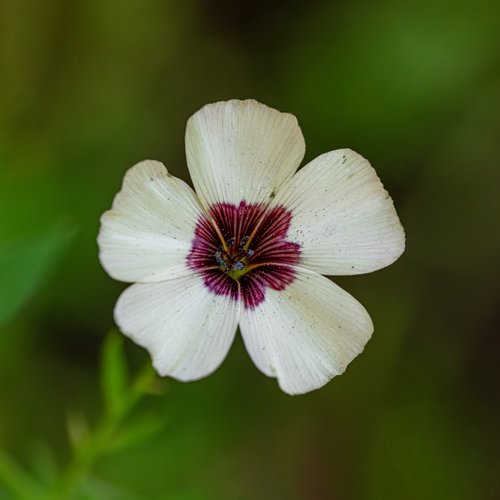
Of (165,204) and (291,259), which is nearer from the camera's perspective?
(165,204)

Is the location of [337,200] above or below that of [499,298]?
above

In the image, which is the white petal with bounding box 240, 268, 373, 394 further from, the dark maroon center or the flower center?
the flower center

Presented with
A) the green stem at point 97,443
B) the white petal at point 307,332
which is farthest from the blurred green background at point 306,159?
the white petal at point 307,332

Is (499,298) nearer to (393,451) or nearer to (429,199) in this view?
(429,199)

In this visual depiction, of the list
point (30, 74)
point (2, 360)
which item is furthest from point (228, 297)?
point (30, 74)

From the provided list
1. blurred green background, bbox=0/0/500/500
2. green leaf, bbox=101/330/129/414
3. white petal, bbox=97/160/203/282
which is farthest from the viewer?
blurred green background, bbox=0/0/500/500

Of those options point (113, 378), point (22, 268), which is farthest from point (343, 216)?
point (22, 268)

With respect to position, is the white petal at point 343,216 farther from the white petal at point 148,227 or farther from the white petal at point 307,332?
the white petal at point 148,227

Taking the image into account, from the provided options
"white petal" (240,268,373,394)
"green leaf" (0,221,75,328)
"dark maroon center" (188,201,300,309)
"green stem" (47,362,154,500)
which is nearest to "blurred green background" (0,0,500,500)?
"green stem" (47,362,154,500)
